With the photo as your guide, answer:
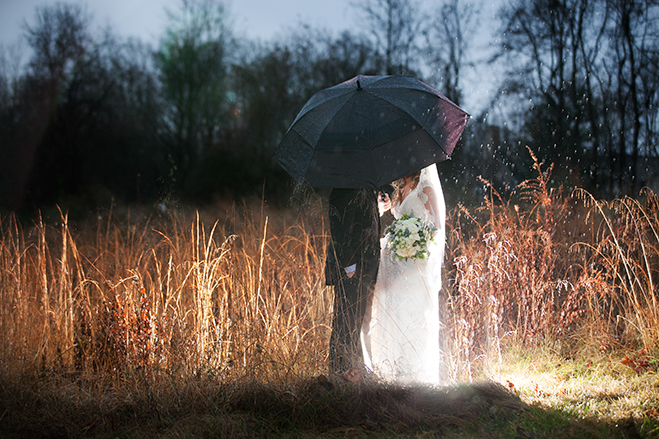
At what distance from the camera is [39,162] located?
46.6ft

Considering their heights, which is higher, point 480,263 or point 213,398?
point 480,263

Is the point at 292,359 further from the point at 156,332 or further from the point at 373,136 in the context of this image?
the point at 373,136

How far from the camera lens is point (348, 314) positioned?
10.5 ft

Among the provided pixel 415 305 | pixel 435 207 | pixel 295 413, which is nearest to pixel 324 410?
pixel 295 413

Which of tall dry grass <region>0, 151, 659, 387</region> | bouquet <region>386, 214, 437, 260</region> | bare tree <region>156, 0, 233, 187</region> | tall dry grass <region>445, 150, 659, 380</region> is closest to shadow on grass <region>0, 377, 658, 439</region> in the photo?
tall dry grass <region>0, 151, 659, 387</region>

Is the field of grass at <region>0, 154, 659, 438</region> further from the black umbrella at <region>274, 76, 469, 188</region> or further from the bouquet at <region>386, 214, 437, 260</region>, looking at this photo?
the bouquet at <region>386, 214, 437, 260</region>

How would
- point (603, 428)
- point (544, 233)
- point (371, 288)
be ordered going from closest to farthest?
point (603, 428)
point (371, 288)
point (544, 233)

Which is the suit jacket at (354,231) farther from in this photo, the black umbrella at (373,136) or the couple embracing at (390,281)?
the black umbrella at (373,136)

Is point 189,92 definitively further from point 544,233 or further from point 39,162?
point 544,233

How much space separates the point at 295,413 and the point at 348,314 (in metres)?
0.77

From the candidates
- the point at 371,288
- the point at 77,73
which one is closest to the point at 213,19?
the point at 77,73

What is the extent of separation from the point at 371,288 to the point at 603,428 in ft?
5.02

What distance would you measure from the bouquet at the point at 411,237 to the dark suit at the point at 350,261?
0.43ft

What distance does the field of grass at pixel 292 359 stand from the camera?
2.64 m
